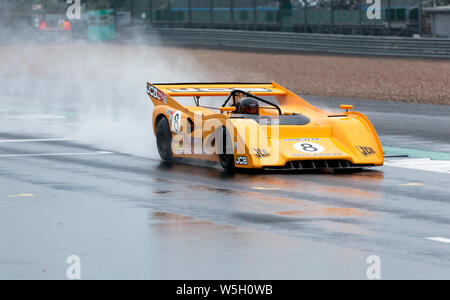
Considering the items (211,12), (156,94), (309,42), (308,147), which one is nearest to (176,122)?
(156,94)

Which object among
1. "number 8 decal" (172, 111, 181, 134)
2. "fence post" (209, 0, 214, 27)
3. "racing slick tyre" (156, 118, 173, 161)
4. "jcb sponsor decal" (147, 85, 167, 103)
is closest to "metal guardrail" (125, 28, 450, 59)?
"fence post" (209, 0, 214, 27)

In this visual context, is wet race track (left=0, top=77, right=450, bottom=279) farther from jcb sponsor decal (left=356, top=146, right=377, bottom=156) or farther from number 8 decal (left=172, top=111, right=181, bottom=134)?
number 8 decal (left=172, top=111, right=181, bottom=134)

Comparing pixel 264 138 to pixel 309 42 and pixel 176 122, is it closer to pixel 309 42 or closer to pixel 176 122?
pixel 176 122

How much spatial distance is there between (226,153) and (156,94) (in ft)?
8.40

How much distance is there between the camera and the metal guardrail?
41.5m

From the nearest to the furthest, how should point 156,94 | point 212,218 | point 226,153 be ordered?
point 212,218 < point 226,153 < point 156,94

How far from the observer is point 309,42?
47.7 metres

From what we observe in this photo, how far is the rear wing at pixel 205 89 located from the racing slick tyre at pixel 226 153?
1899 mm

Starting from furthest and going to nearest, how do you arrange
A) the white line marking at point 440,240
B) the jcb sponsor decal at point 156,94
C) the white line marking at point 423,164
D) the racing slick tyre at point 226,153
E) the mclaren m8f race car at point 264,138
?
the jcb sponsor decal at point 156,94 → the white line marking at point 423,164 → the racing slick tyre at point 226,153 → the mclaren m8f race car at point 264,138 → the white line marking at point 440,240

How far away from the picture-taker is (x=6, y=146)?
717 inches

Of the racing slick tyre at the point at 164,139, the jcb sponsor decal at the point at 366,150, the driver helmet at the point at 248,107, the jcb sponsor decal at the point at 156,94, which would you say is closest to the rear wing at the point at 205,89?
the jcb sponsor decal at the point at 156,94

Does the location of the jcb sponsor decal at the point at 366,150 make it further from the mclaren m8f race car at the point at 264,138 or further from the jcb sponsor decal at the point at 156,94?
the jcb sponsor decal at the point at 156,94

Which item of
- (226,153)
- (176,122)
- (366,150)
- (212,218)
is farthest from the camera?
(176,122)

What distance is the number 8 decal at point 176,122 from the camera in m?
15.3
